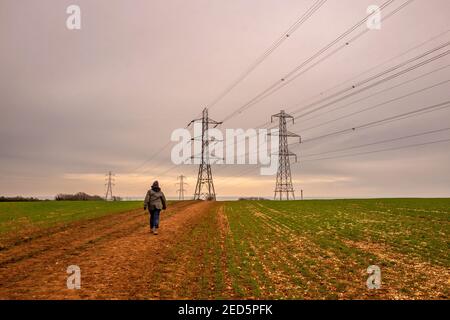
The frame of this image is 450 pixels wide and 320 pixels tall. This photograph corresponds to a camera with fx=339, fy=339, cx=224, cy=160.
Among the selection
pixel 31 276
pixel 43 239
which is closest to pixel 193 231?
pixel 43 239

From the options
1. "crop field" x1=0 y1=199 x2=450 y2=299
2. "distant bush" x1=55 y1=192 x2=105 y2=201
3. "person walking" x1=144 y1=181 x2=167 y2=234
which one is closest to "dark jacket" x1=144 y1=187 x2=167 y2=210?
"person walking" x1=144 y1=181 x2=167 y2=234

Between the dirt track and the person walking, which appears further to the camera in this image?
the person walking

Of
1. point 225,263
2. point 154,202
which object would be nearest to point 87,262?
point 225,263

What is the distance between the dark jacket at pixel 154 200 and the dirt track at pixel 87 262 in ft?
5.24

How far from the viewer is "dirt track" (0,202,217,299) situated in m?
8.74

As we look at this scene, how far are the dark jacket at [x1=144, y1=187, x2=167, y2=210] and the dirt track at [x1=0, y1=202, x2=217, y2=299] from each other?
5.24 feet

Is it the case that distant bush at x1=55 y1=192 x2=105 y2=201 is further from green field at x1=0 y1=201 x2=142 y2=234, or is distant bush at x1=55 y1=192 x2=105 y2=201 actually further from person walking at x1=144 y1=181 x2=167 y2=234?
person walking at x1=144 y1=181 x2=167 y2=234

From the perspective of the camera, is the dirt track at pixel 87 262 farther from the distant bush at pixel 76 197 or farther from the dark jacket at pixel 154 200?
the distant bush at pixel 76 197

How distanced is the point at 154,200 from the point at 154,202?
13 cm

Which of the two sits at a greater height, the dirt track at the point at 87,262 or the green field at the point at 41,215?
the green field at the point at 41,215

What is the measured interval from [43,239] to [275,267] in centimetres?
1228

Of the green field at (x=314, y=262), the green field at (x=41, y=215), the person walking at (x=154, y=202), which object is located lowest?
the green field at (x=314, y=262)

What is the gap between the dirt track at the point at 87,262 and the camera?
874 centimetres

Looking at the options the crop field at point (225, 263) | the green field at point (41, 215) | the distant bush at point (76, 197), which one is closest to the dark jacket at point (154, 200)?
the crop field at point (225, 263)
